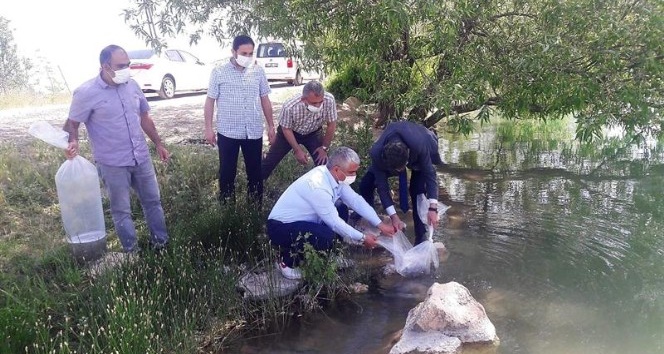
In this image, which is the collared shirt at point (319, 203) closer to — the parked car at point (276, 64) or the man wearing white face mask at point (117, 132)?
the man wearing white face mask at point (117, 132)

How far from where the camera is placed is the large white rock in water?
368 centimetres

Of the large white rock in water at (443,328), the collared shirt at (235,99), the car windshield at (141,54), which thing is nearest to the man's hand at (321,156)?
the collared shirt at (235,99)

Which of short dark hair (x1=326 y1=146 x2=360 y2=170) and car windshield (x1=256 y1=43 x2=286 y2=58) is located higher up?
car windshield (x1=256 y1=43 x2=286 y2=58)

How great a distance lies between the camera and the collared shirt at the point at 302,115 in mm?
5375

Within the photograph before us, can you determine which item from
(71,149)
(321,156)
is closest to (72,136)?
(71,149)

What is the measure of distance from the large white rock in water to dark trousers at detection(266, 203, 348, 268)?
95 centimetres

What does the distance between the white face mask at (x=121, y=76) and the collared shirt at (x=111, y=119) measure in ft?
0.32

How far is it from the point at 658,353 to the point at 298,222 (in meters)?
2.75

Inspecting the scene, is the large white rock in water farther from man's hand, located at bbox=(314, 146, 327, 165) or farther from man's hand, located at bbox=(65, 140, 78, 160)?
man's hand, located at bbox=(65, 140, 78, 160)

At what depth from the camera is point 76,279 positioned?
3.95 meters

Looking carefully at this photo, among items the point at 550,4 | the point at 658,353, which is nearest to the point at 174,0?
the point at 550,4

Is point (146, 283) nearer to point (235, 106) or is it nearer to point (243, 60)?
point (235, 106)

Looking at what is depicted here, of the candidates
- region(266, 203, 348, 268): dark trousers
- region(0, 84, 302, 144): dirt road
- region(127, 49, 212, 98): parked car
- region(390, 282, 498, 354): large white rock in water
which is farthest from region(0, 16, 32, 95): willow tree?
region(390, 282, 498, 354): large white rock in water

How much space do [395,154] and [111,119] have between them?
2281 millimetres
